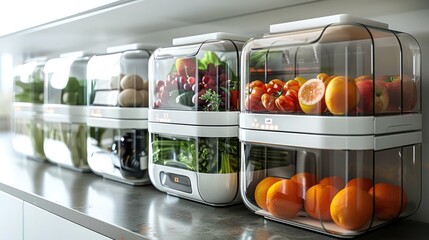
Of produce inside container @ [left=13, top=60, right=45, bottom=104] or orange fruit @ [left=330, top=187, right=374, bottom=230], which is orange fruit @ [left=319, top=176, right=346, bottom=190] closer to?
orange fruit @ [left=330, top=187, right=374, bottom=230]

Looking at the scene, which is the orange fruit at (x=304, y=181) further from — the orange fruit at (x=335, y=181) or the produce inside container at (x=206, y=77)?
the produce inside container at (x=206, y=77)

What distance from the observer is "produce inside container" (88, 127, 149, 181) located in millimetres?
1395

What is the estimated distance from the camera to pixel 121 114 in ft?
4.58

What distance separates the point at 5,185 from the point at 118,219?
596 millimetres

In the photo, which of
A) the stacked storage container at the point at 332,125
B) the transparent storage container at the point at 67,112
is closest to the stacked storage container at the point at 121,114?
the transparent storage container at the point at 67,112

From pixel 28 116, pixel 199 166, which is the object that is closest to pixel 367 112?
pixel 199 166

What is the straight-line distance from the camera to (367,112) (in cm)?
85

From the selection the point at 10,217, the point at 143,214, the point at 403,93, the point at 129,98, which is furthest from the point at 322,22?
the point at 10,217

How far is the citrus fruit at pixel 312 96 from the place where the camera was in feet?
2.85

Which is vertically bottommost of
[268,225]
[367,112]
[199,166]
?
[268,225]

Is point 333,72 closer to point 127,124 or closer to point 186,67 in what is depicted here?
point 186,67

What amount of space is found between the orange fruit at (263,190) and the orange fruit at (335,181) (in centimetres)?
12

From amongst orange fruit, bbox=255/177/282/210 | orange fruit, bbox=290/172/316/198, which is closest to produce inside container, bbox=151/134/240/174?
orange fruit, bbox=255/177/282/210

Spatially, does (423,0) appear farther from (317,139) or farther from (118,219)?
(118,219)
